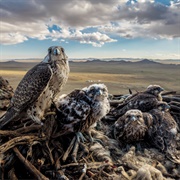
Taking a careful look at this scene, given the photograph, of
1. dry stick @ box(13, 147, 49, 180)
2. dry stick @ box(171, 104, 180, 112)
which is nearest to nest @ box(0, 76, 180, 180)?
dry stick @ box(13, 147, 49, 180)

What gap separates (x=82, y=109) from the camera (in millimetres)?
3637

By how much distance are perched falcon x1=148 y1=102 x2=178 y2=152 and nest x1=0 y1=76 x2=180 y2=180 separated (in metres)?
0.14

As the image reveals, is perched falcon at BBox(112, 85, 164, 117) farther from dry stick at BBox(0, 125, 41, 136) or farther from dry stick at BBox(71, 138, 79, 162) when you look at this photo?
dry stick at BBox(0, 125, 41, 136)

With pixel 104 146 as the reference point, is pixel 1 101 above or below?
above

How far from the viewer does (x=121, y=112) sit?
4.73 meters

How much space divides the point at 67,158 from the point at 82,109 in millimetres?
735

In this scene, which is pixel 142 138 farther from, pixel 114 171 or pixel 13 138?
pixel 13 138

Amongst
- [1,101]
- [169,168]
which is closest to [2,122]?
[1,101]

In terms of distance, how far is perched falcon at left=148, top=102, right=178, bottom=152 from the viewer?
389 centimetres

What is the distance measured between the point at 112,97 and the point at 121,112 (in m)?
1.06

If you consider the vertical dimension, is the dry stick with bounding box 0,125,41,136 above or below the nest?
above

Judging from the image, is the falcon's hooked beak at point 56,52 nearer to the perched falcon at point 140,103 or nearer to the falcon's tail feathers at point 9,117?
the falcon's tail feathers at point 9,117

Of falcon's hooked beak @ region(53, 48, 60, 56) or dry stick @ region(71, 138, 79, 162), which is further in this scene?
falcon's hooked beak @ region(53, 48, 60, 56)

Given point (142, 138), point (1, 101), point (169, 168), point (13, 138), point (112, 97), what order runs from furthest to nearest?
point (112, 97) < point (1, 101) < point (142, 138) < point (169, 168) < point (13, 138)
